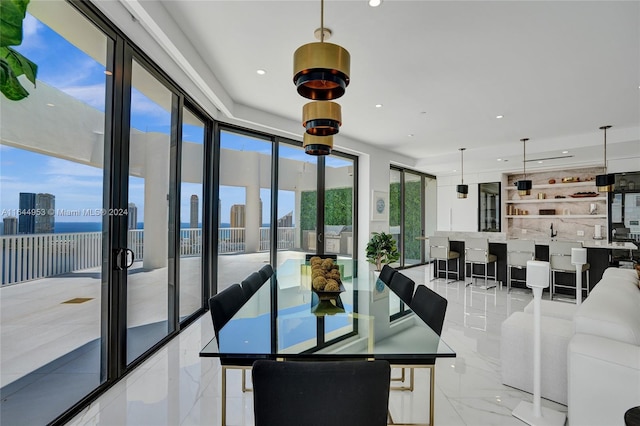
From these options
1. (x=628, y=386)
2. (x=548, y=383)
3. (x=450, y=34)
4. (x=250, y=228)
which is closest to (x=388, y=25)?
(x=450, y=34)

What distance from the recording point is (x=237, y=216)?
489 centimetres

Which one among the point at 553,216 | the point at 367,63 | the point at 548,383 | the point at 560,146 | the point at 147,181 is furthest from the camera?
the point at 553,216

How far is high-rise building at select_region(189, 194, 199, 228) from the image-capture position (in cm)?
408

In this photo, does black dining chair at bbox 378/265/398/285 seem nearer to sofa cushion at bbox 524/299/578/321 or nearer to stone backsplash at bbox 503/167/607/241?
sofa cushion at bbox 524/299/578/321

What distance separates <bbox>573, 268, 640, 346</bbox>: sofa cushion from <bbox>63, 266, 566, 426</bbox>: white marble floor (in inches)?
27.8

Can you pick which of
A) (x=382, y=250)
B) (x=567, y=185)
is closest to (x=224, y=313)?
(x=382, y=250)

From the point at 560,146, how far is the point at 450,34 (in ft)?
15.8

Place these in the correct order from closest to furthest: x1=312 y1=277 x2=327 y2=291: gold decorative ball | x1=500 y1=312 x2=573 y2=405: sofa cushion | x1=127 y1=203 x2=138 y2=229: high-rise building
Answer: x1=500 y1=312 x2=573 y2=405: sofa cushion < x1=312 y1=277 x2=327 y2=291: gold decorative ball < x1=127 y1=203 x2=138 y2=229: high-rise building

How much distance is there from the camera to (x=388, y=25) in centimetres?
272

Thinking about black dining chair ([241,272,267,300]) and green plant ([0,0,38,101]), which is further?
black dining chair ([241,272,267,300])

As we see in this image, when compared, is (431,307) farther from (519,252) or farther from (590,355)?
(519,252)

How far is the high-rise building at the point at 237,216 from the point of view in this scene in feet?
15.9

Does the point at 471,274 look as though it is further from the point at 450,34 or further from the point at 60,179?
the point at 60,179

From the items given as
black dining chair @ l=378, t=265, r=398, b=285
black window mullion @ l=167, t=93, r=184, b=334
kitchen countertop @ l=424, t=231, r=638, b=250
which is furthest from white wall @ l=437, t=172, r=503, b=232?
black window mullion @ l=167, t=93, r=184, b=334
